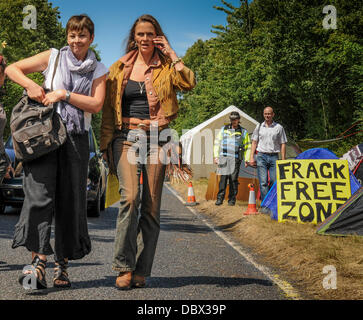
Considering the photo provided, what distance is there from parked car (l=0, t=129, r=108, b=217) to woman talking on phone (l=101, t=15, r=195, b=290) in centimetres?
551

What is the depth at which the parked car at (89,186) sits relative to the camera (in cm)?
980

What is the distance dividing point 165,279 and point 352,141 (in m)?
17.3

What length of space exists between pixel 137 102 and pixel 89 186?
5950 millimetres

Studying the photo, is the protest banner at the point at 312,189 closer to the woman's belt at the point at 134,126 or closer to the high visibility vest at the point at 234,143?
the high visibility vest at the point at 234,143

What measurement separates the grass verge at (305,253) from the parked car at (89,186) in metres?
2.43

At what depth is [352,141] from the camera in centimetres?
2098

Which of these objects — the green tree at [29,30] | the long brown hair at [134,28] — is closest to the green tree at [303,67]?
the green tree at [29,30]

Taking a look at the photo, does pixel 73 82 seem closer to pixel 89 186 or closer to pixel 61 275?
pixel 61 275

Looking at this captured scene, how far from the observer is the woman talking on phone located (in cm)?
439

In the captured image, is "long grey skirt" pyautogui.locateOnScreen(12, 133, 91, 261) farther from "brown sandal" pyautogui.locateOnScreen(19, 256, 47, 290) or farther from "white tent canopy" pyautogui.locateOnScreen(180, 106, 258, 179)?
"white tent canopy" pyautogui.locateOnScreen(180, 106, 258, 179)

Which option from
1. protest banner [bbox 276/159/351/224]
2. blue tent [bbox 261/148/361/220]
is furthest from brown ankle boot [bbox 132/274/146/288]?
blue tent [bbox 261/148/361/220]

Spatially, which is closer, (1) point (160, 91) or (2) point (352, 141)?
(1) point (160, 91)
